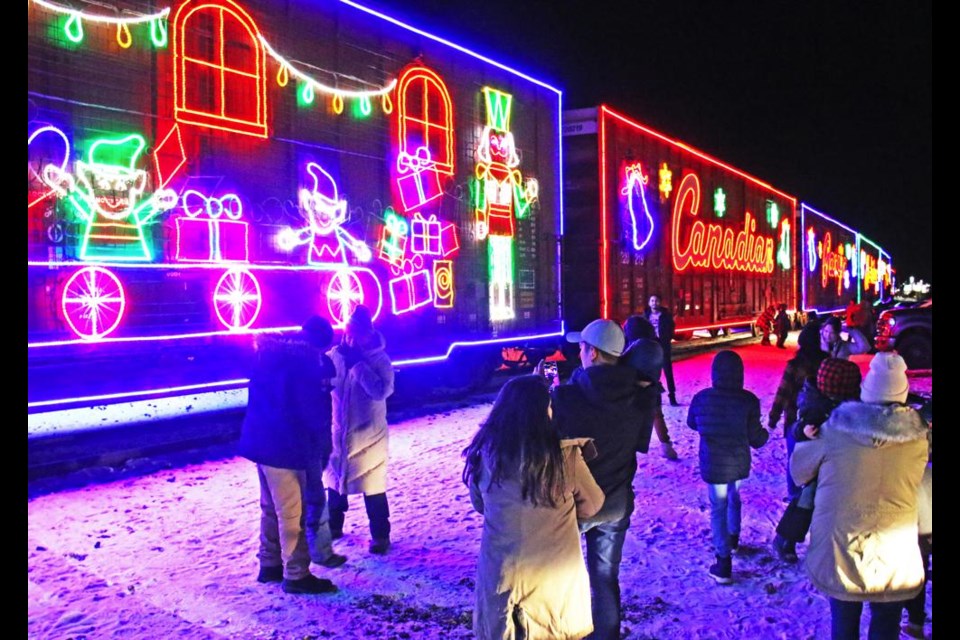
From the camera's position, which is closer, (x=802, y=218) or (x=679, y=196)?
(x=679, y=196)

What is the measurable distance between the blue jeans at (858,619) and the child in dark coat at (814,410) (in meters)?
0.53

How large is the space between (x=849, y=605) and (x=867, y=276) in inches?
2133

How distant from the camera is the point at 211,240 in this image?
6949 mm

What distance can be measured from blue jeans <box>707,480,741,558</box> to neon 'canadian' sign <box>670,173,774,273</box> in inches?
472

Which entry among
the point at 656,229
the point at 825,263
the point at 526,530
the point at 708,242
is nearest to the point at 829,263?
the point at 825,263


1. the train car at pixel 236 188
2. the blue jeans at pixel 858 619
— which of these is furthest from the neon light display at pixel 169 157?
the blue jeans at pixel 858 619

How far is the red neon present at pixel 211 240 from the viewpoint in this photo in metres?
6.71

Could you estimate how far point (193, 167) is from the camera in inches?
268

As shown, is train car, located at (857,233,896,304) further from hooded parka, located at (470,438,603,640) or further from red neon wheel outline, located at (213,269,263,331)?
hooded parka, located at (470,438,603,640)

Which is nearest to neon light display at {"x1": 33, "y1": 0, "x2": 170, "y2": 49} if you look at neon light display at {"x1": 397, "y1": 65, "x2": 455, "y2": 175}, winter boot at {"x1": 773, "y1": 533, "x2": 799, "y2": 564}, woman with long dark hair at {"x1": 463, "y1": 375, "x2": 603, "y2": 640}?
neon light display at {"x1": 397, "y1": 65, "x2": 455, "y2": 175}

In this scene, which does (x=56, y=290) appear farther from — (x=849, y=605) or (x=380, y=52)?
(x=849, y=605)

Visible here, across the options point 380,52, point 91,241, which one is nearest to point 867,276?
point 380,52

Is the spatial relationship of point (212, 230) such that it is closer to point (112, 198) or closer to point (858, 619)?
point (112, 198)

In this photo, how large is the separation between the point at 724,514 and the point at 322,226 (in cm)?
515
